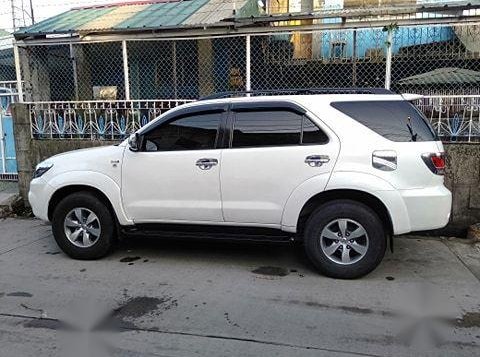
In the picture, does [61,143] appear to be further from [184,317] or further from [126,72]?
[184,317]

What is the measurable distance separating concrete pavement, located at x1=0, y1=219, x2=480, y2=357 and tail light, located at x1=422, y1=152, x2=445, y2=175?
114 centimetres

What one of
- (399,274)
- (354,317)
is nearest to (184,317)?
(354,317)

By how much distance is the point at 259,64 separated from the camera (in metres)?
8.53

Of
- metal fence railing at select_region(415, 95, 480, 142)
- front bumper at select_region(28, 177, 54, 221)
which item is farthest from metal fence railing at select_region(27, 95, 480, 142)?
metal fence railing at select_region(415, 95, 480, 142)

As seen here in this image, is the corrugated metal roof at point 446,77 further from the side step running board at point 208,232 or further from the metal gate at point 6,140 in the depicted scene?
the metal gate at point 6,140

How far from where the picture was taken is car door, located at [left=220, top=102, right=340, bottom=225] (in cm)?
473

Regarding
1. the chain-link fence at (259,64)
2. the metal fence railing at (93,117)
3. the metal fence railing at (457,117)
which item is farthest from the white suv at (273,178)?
the chain-link fence at (259,64)

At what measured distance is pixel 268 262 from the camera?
539 centimetres

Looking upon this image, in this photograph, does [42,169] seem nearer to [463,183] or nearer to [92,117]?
[92,117]

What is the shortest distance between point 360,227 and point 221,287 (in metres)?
1.49

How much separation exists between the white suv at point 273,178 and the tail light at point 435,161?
0.05 feet

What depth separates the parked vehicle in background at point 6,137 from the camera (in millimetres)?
9492

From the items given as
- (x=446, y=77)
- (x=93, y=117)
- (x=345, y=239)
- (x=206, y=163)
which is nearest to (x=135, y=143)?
(x=206, y=163)

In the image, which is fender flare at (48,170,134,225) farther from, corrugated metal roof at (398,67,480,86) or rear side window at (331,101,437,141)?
corrugated metal roof at (398,67,480,86)
